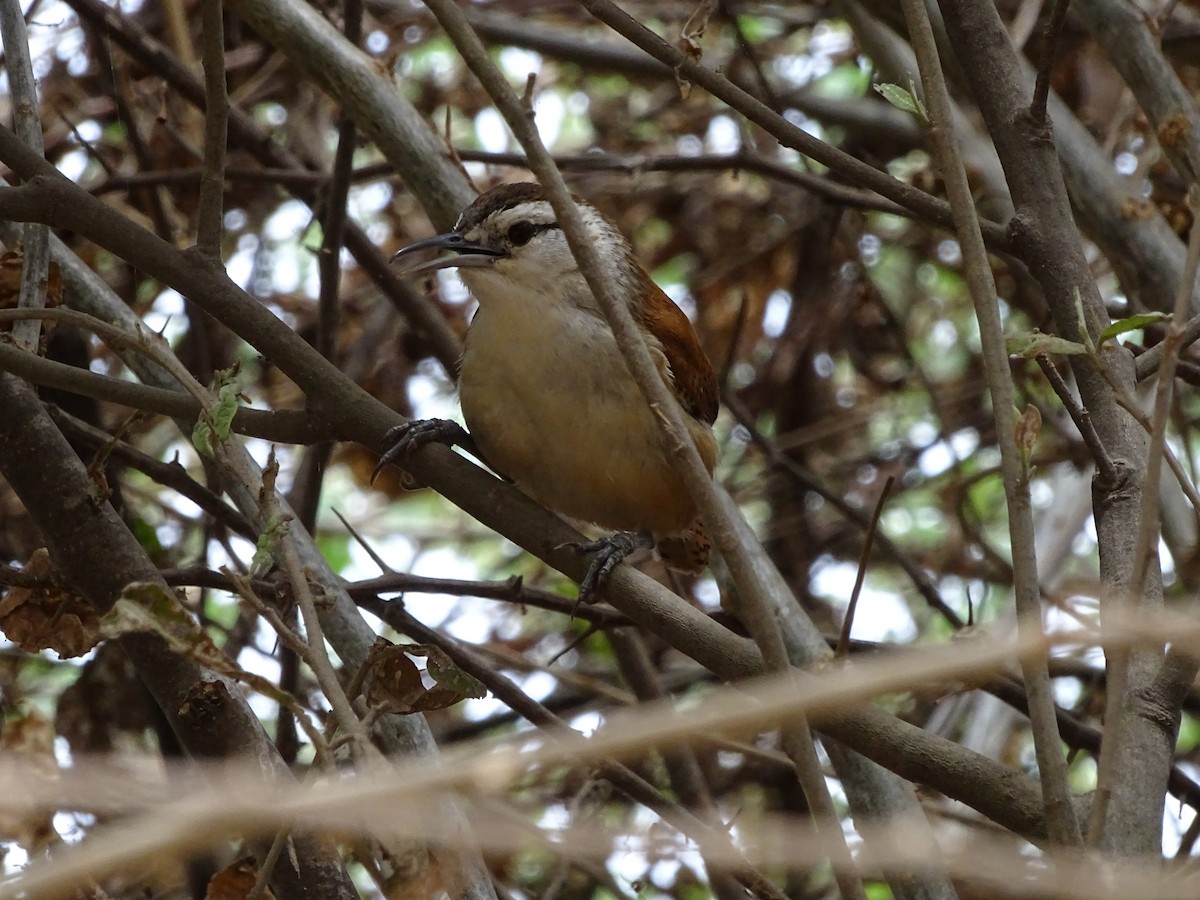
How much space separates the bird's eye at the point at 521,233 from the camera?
14.3ft

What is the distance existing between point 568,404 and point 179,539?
231 centimetres

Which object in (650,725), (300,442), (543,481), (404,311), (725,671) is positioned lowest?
(650,725)

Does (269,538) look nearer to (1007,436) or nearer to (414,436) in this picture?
(414,436)

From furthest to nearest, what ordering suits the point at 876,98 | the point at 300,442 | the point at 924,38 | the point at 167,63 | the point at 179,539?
the point at 876,98 → the point at 179,539 → the point at 167,63 → the point at 300,442 → the point at 924,38

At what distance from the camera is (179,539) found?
18.6 feet

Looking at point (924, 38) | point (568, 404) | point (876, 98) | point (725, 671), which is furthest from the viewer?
point (876, 98)

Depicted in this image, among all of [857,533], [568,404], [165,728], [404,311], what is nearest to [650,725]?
[568,404]

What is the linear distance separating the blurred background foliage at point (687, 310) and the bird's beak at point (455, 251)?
1.15ft

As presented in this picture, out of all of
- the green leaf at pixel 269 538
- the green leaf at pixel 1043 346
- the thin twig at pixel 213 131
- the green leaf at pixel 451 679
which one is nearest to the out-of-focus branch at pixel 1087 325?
the green leaf at pixel 1043 346

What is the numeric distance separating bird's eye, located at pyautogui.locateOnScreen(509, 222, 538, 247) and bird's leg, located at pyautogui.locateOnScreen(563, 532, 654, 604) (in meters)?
1.09

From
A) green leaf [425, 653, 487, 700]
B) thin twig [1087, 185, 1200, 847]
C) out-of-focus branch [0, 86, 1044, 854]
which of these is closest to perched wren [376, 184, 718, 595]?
out-of-focus branch [0, 86, 1044, 854]

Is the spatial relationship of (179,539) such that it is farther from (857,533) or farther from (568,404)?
(857,533)

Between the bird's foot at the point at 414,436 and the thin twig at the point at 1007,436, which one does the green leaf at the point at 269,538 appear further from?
the thin twig at the point at 1007,436

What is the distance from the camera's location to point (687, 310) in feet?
22.3
